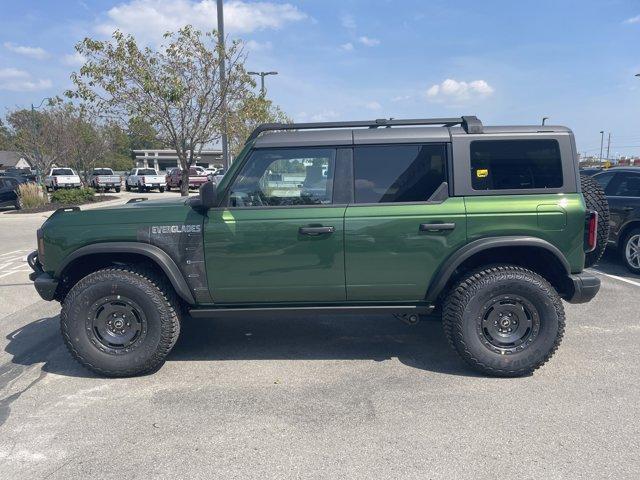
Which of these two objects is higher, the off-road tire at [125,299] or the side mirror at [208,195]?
the side mirror at [208,195]

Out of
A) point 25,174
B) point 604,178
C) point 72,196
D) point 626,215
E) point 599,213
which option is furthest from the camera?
point 25,174

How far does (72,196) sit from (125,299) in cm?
2047

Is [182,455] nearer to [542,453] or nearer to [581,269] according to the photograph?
[542,453]

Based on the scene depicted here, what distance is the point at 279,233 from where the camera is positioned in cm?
403

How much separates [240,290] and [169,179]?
32118 millimetres

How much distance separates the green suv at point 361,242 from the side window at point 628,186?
4.88 metres

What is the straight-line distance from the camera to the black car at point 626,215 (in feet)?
25.3

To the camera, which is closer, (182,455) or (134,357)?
(182,455)

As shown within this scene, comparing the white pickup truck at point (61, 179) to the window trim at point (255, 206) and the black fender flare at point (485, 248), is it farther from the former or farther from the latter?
the black fender flare at point (485, 248)

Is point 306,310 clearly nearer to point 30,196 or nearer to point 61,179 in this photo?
point 30,196

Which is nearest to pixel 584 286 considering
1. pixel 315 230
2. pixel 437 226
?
pixel 437 226

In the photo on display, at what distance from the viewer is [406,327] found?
536 centimetres

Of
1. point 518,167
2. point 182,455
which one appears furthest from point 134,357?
point 518,167

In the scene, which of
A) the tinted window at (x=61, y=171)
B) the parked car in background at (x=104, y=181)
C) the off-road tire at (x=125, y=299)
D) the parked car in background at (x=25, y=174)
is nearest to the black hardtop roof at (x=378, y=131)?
the off-road tire at (x=125, y=299)
